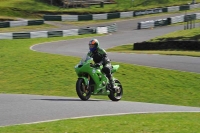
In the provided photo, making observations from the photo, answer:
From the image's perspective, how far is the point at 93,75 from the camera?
14227 mm

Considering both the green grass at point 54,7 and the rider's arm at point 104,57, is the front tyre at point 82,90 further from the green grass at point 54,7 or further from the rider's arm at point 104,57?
the green grass at point 54,7

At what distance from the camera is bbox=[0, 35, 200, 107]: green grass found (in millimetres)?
19547

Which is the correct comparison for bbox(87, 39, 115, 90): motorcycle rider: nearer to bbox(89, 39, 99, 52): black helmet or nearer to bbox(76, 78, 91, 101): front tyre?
bbox(89, 39, 99, 52): black helmet

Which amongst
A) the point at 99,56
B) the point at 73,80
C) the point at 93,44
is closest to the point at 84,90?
the point at 99,56

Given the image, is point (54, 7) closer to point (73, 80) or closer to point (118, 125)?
point (73, 80)

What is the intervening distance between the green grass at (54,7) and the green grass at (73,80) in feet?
141

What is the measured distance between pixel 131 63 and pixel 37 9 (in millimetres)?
47315

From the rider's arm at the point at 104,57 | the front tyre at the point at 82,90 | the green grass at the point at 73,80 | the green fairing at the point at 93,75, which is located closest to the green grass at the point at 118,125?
the front tyre at the point at 82,90

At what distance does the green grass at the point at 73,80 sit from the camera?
19.5m

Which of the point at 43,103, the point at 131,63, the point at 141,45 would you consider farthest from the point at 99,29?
the point at 43,103

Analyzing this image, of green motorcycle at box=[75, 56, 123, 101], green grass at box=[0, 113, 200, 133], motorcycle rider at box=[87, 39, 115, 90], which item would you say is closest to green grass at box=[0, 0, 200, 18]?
green motorcycle at box=[75, 56, 123, 101]

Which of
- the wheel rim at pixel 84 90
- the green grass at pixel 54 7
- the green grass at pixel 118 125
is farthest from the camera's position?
the green grass at pixel 54 7

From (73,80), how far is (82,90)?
787 cm

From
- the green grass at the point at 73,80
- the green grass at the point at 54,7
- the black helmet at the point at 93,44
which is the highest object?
the black helmet at the point at 93,44
